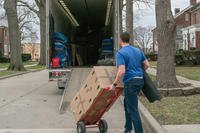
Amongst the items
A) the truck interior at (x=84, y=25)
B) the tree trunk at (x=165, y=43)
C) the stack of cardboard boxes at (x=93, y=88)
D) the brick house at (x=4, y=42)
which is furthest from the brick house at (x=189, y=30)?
the stack of cardboard boxes at (x=93, y=88)

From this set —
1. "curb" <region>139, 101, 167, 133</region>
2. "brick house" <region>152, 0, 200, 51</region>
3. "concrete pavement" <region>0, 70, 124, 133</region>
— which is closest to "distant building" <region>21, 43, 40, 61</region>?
"brick house" <region>152, 0, 200, 51</region>

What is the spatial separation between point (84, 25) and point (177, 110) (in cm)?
1056

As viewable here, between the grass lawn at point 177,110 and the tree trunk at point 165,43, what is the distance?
142 cm

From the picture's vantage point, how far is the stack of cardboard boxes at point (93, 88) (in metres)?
8.08

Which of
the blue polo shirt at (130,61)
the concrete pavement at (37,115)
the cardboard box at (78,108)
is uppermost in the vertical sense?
the blue polo shirt at (130,61)

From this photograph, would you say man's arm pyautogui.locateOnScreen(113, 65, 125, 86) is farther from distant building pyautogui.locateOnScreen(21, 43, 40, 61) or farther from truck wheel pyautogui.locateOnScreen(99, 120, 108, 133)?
distant building pyautogui.locateOnScreen(21, 43, 40, 61)

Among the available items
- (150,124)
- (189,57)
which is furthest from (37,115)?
(189,57)

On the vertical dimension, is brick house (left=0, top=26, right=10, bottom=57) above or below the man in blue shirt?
above

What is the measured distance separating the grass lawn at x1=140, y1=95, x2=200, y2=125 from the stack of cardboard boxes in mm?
1724

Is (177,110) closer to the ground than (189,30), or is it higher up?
closer to the ground

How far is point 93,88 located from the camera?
8.29 meters

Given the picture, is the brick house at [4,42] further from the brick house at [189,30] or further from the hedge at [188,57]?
the hedge at [188,57]

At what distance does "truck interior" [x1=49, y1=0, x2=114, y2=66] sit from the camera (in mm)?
17373

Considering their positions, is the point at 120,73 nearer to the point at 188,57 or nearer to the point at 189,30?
the point at 188,57
